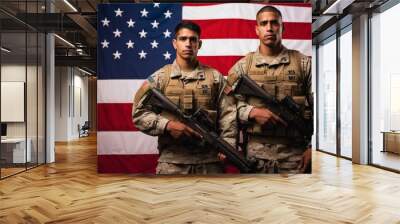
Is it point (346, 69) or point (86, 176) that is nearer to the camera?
point (86, 176)

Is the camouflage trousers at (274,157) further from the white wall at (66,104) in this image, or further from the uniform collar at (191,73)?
the white wall at (66,104)

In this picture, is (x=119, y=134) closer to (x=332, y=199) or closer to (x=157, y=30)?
(x=157, y=30)

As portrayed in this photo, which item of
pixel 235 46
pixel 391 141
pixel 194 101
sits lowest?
pixel 391 141

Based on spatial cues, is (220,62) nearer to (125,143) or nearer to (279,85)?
(279,85)

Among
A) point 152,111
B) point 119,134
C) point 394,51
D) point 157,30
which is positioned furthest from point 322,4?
point 119,134

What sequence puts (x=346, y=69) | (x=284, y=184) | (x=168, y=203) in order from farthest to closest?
(x=346, y=69) → (x=284, y=184) → (x=168, y=203)

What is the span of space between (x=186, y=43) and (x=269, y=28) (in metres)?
A: 1.29

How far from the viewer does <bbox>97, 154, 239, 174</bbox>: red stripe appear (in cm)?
612

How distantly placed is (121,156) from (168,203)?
1994 mm

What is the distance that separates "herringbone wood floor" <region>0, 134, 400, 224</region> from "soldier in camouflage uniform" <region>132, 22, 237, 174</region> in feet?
0.89

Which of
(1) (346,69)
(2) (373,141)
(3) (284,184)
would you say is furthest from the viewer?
(1) (346,69)

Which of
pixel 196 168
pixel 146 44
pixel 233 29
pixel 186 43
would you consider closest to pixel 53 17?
pixel 146 44

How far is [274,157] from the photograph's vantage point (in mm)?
5977

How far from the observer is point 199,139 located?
19.3 ft
